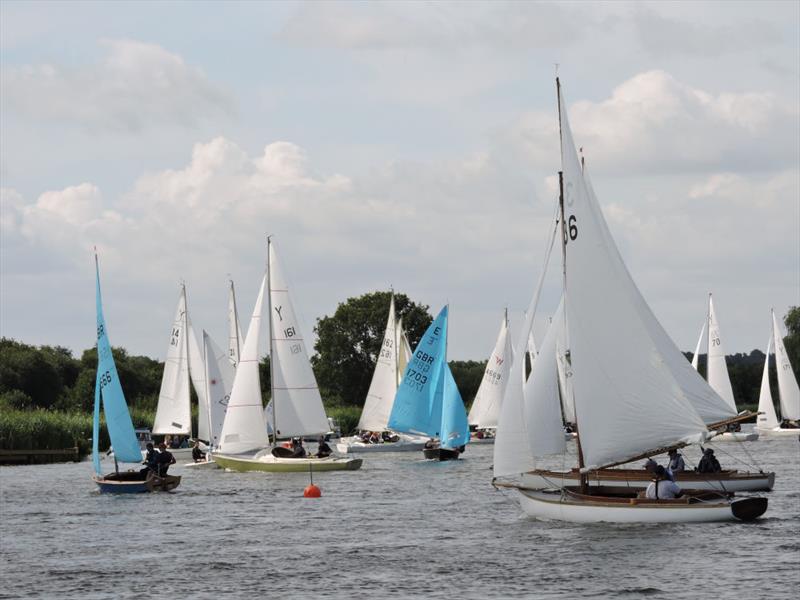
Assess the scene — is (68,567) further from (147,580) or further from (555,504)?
(555,504)

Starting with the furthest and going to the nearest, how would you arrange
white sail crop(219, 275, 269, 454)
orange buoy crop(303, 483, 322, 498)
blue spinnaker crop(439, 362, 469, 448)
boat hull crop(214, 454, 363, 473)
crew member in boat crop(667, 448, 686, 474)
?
blue spinnaker crop(439, 362, 469, 448)
white sail crop(219, 275, 269, 454)
boat hull crop(214, 454, 363, 473)
orange buoy crop(303, 483, 322, 498)
crew member in boat crop(667, 448, 686, 474)

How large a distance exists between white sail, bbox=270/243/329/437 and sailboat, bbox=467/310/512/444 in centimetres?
2292

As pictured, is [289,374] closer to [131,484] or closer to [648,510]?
[131,484]

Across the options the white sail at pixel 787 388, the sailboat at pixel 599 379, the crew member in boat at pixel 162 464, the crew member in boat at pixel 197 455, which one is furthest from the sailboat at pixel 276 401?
the white sail at pixel 787 388

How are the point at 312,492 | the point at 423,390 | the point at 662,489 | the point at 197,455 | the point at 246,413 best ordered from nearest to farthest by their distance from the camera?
the point at 662,489 → the point at 312,492 → the point at 246,413 → the point at 197,455 → the point at 423,390

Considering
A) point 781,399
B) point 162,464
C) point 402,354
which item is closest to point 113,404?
point 162,464

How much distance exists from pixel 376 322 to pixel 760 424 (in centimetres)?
5553

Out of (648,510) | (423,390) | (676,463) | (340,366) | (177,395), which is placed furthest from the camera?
(340,366)

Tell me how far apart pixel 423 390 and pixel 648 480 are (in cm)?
3119

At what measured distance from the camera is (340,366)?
162 meters

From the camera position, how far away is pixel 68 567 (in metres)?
38.5

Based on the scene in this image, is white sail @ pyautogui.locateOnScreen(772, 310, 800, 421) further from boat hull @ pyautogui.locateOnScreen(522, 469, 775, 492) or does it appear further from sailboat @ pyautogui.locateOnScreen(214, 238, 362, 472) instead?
boat hull @ pyautogui.locateOnScreen(522, 469, 775, 492)

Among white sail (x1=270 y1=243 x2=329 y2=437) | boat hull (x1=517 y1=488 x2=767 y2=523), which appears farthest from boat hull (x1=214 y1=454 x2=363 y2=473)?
boat hull (x1=517 y1=488 x2=767 y2=523)

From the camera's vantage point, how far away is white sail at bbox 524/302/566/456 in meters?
44.9
